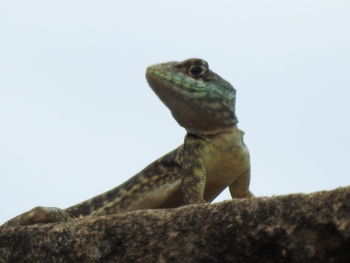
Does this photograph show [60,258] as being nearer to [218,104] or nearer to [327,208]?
[327,208]

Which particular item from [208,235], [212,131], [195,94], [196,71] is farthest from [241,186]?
[208,235]

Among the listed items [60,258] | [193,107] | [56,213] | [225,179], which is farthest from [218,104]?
[60,258]

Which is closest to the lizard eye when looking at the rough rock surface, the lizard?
the lizard

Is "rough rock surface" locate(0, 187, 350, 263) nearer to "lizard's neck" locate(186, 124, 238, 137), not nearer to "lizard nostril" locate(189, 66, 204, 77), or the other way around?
"lizard's neck" locate(186, 124, 238, 137)

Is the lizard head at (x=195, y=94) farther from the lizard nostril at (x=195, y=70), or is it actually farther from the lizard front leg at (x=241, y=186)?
the lizard front leg at (x=241, y=186)

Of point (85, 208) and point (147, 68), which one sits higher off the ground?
point (147, 68)

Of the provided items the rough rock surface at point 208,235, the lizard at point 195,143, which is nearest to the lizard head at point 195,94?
the lizard at point 195,143

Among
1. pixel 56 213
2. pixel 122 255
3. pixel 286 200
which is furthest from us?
pixel 56 213
